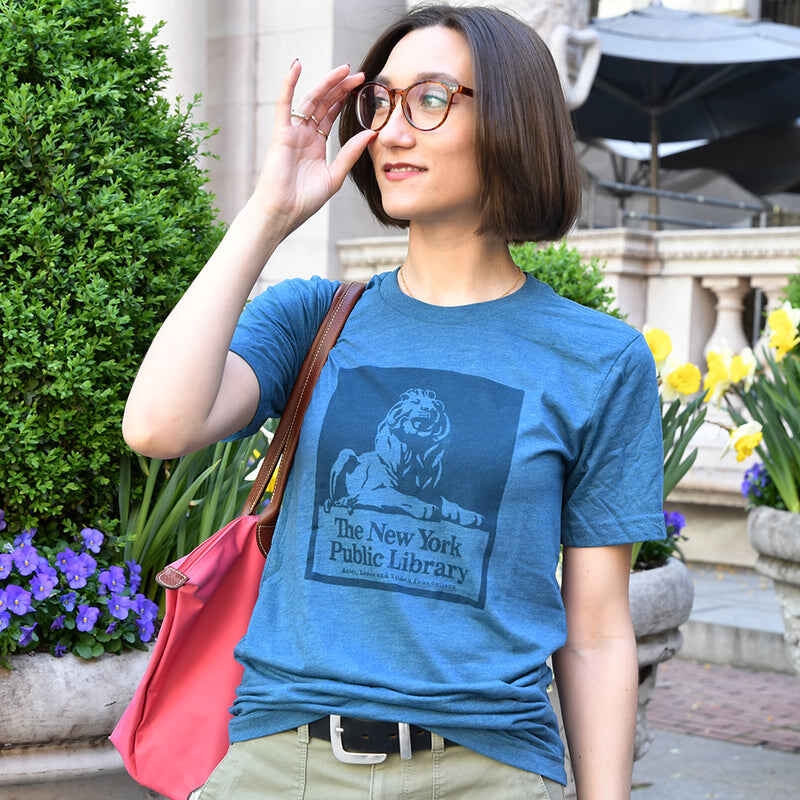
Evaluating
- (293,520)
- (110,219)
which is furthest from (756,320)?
(293,520)

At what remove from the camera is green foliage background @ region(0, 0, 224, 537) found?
244cm

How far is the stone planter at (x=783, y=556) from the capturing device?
429 centimetres

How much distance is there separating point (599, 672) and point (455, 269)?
0.63 metres

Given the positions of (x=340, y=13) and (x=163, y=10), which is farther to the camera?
(x=340, y=13)

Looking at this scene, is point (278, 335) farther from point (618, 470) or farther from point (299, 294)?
point (618, 470)

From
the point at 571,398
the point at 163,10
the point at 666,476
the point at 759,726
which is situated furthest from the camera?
the point at 163,10

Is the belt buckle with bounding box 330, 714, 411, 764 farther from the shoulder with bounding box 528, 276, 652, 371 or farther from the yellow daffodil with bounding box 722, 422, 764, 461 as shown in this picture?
the yellow daffodil with bounding box 722, 422, 764, 461

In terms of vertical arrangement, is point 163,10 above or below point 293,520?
above

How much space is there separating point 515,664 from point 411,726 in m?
0.16

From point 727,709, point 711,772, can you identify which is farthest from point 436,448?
point 727,709

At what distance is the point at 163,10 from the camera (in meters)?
7.16

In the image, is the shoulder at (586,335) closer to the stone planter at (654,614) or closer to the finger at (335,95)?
the finger at (335,95)

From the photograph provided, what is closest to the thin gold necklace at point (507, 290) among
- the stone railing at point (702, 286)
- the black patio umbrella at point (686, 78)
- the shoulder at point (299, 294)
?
the shoulder at point (299, 294)

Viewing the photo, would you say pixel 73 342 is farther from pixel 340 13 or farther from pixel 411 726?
pixel 340 13
